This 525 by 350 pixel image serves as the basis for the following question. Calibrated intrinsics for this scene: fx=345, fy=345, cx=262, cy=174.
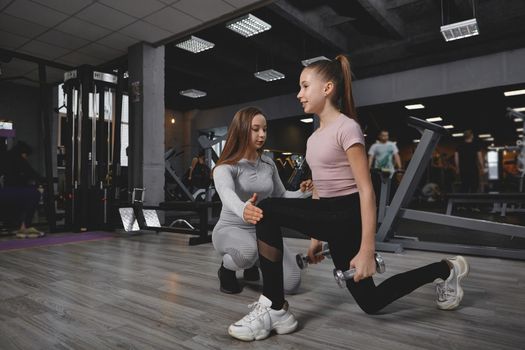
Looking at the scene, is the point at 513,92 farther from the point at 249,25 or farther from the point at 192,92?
the point at 192,92

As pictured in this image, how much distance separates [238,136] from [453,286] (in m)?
1.31

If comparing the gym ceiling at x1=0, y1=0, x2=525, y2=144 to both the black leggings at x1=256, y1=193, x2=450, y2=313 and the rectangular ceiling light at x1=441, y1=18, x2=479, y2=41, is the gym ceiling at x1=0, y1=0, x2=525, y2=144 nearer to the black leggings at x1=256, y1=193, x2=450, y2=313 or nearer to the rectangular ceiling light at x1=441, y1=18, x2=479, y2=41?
the rectangular ceiling light at x1=441, y1=18, x2=479, y2=41

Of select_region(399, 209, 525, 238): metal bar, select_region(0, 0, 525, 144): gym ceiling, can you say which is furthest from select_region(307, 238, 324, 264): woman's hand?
select_region(0, 0, 525, 144): gym ceiling

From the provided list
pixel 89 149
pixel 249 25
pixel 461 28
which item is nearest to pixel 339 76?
pixel 89 149

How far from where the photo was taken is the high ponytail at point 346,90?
1.33m

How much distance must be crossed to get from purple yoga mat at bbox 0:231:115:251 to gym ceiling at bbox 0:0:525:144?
8.13ft

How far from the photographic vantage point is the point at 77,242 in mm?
4023

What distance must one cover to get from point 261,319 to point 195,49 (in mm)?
6167

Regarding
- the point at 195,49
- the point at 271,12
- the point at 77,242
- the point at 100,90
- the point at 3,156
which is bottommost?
the point at 77,242

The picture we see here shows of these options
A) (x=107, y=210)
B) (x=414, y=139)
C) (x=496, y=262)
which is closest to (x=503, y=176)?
(x=414, y=139)

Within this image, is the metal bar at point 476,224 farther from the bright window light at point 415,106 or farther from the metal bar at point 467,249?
the bright window light at point 415,106

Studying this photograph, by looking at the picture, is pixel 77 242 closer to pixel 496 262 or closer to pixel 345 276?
pixel 345 276

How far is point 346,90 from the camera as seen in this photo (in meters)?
1.37

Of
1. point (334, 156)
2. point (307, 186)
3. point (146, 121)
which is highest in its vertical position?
point (146, 121)
